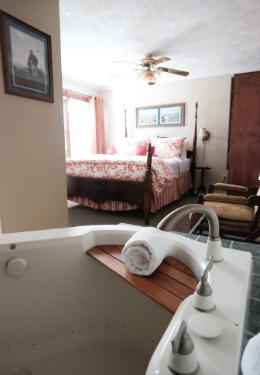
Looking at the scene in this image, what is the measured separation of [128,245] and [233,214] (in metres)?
1.52

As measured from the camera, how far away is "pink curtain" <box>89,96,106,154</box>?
219 inches

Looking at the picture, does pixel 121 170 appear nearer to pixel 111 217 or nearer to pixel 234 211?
pixel 111 217

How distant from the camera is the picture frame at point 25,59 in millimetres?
1660

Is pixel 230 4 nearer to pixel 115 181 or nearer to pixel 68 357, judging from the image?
pixel 115 181

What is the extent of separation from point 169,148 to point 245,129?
1.68 meters

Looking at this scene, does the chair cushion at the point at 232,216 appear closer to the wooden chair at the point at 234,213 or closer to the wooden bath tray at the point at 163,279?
the wooden chair at the point at 234,213

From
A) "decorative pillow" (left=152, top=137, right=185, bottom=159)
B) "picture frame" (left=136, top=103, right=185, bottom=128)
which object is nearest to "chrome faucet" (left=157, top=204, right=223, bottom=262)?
"decorative pillow" (left=152, top=137, right=185, bottom=159)

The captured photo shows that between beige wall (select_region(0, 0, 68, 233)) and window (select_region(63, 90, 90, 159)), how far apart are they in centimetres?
289

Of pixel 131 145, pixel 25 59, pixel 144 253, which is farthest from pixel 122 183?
pixel 144 253

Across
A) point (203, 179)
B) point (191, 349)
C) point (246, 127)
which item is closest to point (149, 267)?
point (191, 349)

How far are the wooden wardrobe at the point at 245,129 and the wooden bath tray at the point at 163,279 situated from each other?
8.55 feet

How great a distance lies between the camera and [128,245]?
89 centimetres

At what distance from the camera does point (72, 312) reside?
3.59ft

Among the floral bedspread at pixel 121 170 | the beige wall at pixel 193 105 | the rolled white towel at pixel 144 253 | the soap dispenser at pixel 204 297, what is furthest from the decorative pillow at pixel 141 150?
the soap dispenser at pixel 204 297
